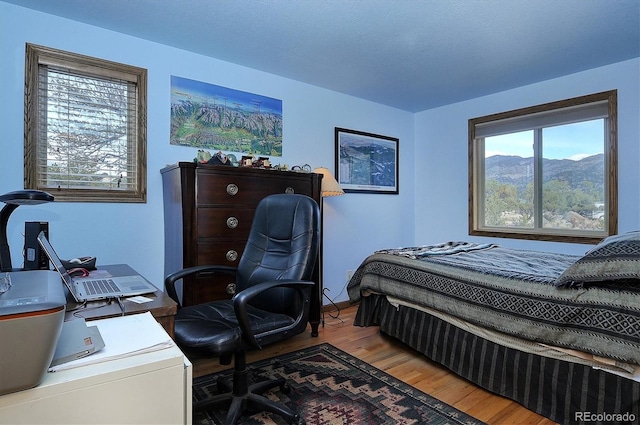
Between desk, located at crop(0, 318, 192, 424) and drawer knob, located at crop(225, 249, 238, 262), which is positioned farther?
drawer knob, located at crop(225, 249, 238, 262)

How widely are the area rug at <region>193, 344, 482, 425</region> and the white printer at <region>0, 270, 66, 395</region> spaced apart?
126 cm

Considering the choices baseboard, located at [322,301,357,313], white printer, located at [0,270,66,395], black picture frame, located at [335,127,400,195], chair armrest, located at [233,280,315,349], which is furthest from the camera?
black picture frame, located at [335,127,400,195]

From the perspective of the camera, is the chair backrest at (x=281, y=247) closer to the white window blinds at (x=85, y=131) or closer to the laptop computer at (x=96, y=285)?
the laptop computer at (x=96, y=285)

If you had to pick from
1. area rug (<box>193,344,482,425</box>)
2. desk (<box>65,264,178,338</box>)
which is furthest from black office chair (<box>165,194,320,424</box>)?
desk (<box>65,264,178,338</box>)

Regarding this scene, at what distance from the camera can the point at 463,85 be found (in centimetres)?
337

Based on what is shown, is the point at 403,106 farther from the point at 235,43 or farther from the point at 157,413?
the point at 157,413

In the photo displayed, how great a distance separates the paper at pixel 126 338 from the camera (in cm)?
77

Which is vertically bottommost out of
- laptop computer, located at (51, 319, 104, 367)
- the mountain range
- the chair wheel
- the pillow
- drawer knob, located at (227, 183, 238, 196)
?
the chair wheel

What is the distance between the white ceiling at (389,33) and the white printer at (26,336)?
1982mm

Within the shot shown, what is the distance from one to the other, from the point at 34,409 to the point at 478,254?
2.70m

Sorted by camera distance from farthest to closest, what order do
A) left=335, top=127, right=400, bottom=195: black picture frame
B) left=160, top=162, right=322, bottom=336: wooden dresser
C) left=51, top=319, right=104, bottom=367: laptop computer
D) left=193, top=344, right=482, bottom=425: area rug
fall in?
left=335, top=127, right=400, bottom=195: black picture frame
left=160, top=162, right=322, bottom=336: wooden dresser
left=193, top=344, right=482, bottom=425: area rug
left=51, top=319, right=104, bottom=367: laptop computer

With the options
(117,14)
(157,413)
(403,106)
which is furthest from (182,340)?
(403,106)

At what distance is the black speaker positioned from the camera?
157 cm

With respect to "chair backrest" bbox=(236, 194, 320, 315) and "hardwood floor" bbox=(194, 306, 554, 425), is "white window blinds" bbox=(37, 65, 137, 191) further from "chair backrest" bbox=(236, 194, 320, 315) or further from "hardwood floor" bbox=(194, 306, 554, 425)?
"hardwood floor" bbox=(194, 306, 554, 425)
